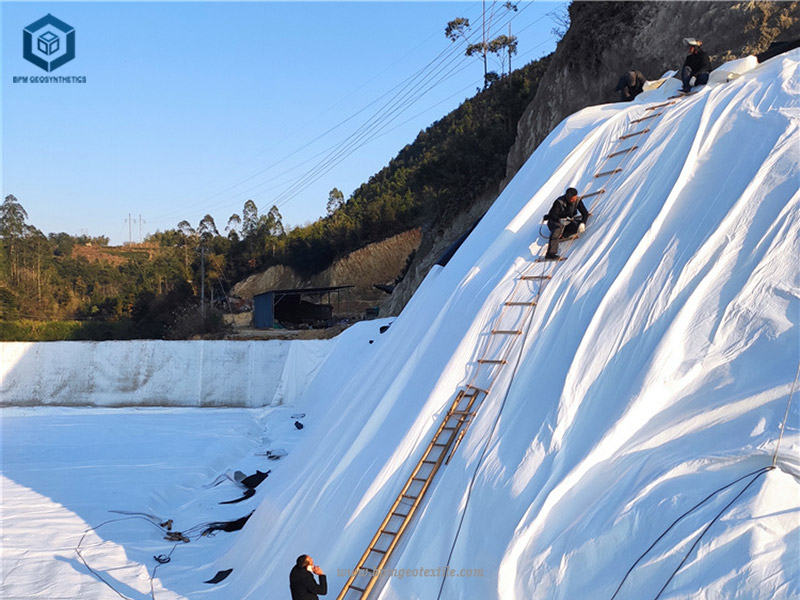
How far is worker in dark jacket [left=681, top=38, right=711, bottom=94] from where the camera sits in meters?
8.31

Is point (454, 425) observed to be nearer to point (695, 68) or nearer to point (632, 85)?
point (695, 68)

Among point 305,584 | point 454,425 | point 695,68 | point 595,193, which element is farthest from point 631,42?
point 305,584

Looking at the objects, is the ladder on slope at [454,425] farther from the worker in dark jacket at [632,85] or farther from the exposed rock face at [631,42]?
the exposed rock face at [631,42]

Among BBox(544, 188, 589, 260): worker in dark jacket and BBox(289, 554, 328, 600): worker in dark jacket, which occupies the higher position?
BBox(544, 188, 589, 260): worker in dark jacket

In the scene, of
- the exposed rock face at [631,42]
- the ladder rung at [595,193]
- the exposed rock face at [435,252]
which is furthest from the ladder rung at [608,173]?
the exposed rock face at [435,252]

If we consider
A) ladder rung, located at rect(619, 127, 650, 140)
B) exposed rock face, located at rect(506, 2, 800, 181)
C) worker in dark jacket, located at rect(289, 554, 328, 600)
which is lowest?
worker in dark jacket, located at rect(289, 554, 328, 600)

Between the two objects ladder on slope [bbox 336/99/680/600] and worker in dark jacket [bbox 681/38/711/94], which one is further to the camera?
worker in dark jacket [bbox 681/38/711/94]

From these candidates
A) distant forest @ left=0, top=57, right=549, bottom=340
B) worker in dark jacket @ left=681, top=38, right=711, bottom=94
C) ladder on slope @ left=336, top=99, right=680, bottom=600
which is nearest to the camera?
ladder on slope @ left=336, top=99, right=680, bottom=600

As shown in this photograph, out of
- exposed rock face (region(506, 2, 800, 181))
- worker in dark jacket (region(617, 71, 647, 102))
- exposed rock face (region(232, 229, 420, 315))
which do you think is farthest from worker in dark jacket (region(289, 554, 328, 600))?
exposed rock face (region(232, 229, 420, 315))

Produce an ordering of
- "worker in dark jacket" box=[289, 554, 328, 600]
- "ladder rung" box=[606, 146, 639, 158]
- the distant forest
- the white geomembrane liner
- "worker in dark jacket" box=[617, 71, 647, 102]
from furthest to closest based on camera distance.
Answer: the distant forest
"worker in dark jacket" box=[617, 71, 647, 102]
"ladder rung" box=[606, 146, 639, 158]
"worker in dark jacket" box=[289, 554, 328, 600]
the white geomembrane liner

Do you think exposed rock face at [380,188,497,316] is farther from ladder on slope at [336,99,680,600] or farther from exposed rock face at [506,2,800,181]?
ladder on slope at [336,99,680,600]

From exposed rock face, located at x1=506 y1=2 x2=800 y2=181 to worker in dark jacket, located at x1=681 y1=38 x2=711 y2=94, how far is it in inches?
175

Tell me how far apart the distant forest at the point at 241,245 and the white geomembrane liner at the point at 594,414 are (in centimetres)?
1496

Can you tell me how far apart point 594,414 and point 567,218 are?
260cm
